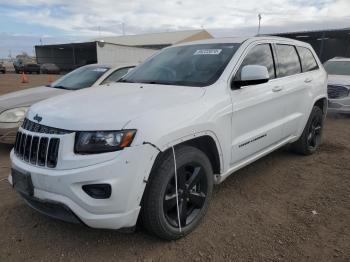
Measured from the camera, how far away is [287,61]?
450 centimetres

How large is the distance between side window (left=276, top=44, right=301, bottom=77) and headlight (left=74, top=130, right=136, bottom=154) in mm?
2576

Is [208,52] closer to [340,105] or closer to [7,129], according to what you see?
[7,129]

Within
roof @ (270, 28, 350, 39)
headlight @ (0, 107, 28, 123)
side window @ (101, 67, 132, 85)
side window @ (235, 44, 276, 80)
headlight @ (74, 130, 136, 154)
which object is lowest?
headlight @ (0, 107, 28, 123)

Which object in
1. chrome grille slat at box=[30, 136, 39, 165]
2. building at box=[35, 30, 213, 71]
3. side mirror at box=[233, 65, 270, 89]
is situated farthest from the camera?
building at box=[35, 30, 213, 71]

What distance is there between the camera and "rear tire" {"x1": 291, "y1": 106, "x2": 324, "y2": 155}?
16.6 feet

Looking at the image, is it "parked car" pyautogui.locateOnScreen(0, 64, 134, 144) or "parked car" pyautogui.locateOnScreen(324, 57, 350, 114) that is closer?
"parked car" pyautogui.locateOnScreen(0, 64, 134, 144)

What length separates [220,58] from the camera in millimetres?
3559

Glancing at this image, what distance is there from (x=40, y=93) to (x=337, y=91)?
7067mm

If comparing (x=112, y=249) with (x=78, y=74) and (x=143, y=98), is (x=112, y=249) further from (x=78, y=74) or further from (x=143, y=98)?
(x=78, y=74)

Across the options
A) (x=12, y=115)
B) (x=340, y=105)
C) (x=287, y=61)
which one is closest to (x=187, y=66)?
(x=287, y=61)

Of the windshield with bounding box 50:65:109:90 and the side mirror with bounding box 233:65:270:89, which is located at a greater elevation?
the side mirror with bounding box 233:65:270:89

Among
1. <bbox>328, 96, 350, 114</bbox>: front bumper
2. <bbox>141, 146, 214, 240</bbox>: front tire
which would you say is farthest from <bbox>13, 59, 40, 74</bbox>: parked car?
<bbox>141, 146, 214, 240</bbox>: front tire

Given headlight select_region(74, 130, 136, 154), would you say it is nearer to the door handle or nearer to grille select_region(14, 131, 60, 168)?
grille select_region(14, 131, 60, 168)

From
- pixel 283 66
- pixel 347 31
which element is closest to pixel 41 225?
pixel 283 66
